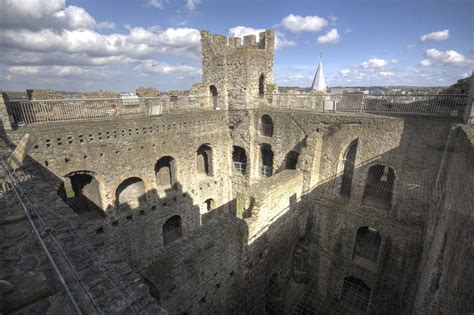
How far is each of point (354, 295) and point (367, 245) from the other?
2420 millimetres

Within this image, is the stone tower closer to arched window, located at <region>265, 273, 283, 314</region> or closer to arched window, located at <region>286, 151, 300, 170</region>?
arched window, located at <region>286, 151, 300, 170</region>

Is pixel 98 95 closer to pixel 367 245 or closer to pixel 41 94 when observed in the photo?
pixel 41 94

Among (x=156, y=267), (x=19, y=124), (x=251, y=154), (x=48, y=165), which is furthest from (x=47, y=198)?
(x=251, y=154)

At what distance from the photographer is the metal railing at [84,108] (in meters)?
8.36

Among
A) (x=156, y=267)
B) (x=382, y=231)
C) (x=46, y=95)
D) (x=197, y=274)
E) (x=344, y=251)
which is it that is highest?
(x=46, y=95)

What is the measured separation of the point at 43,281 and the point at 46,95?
12051 mm

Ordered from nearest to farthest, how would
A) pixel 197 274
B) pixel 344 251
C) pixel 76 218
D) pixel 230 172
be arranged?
pixel 76 218, pixel 197 274, pixel 344 251, pixel 230 172

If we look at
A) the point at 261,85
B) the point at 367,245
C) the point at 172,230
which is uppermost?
the point at 261,85

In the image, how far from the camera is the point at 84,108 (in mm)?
9844

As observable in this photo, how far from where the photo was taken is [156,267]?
234 inches

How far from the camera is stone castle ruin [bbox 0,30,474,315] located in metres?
6.28

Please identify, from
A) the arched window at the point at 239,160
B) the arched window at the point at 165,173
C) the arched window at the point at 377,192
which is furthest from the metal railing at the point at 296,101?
the arched window at the point at 165,173

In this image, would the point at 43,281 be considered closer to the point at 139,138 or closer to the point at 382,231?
the point at 139,138

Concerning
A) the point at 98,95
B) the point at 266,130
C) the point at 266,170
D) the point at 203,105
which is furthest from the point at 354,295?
the point at 98,95
